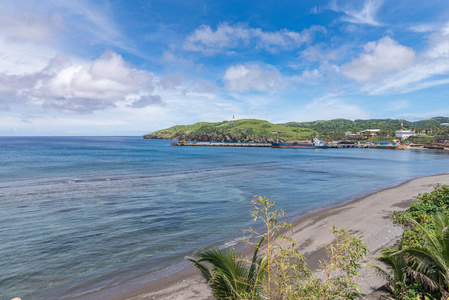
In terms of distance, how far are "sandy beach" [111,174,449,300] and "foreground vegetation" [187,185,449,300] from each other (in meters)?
2.85

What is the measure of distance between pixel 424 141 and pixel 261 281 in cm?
24416

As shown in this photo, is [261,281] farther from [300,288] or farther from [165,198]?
[165,198]

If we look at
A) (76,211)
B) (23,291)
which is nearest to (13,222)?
(76,211)

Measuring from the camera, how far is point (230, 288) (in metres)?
6.84

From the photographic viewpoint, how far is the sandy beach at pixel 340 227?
1346 cm

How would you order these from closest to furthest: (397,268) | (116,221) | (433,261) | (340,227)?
(433,261) → (397,268) → (340,227) → (116,221)

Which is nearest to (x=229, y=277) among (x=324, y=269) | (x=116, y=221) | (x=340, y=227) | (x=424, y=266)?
(x=324, y=269)

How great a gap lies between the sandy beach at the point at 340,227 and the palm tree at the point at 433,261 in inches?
131

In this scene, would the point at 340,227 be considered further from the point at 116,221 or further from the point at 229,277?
the point at 116,221

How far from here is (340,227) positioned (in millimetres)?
22969

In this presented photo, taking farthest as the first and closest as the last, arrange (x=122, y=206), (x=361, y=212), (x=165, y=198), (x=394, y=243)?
(x=165, y=198)
(x=122, y=206)
(x=361, y=212)
(x=394, y=243)

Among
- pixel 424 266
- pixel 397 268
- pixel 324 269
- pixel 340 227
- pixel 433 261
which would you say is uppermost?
pixel 324 269

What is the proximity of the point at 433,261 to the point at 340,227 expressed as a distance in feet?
50.7

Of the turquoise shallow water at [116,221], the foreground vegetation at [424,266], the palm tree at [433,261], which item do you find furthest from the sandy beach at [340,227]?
the palm tree at [433,261]
